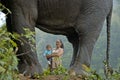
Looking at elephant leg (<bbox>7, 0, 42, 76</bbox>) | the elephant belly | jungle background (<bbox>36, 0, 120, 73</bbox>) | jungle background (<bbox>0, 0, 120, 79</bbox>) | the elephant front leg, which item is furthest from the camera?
jungle background (<bbox>36, 0, 120, 73</bbox>)

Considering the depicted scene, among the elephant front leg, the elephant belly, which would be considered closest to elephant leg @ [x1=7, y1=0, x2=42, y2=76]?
the elephant belly

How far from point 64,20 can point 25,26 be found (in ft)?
2.53

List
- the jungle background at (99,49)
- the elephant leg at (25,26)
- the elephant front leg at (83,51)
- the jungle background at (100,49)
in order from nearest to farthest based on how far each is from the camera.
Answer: the elephant leg at (25,26)
the elephant front leg at (83,51)
the jungle background at (99,49)
the jungle background at (100,49)

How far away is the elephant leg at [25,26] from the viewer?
192 inches

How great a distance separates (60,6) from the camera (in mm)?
5398

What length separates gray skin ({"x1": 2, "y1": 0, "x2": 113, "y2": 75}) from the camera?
4902 mm

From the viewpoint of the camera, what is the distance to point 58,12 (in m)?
5.41

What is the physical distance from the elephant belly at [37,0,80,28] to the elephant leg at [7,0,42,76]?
25 cm

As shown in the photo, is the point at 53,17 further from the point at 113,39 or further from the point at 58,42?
the point at 113,39

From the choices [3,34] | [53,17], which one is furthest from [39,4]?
[3,34]

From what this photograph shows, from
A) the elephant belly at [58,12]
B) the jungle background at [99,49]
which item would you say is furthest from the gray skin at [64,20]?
the jungle background at [99,49]

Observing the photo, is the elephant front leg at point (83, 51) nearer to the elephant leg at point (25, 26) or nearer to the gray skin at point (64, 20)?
the gray skin at point (64, 20)

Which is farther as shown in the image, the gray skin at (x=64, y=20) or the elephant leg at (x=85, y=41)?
the elephant leg at (x=85, y=41)

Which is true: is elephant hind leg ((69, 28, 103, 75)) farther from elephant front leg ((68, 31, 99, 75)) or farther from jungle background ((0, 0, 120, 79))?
jungle background ((0, 0, 120, 79))
